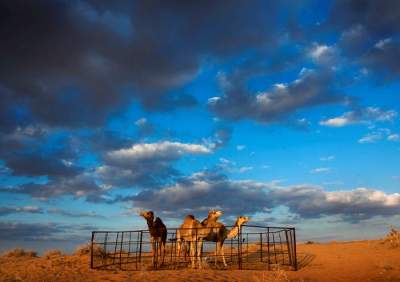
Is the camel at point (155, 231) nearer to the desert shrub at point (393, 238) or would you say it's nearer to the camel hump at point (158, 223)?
the camel hump at point (158, 223)

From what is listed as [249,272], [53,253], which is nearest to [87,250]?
[53,253]

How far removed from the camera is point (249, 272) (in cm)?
2242

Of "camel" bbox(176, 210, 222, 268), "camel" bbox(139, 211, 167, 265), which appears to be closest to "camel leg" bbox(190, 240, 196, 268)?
"camel" bbox(176, 210, 222, 268)

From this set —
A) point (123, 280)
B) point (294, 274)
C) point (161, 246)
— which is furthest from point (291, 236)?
point (123, 280)

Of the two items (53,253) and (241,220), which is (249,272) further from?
(53,253)

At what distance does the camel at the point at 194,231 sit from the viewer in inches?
995

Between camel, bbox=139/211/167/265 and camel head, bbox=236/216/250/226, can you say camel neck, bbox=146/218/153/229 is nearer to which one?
camel, bbox=139/211/167/265

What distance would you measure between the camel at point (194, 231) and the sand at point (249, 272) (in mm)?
2546

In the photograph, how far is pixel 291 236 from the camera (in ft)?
82.7

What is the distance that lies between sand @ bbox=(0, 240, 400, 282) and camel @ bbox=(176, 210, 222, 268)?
8.35 ft

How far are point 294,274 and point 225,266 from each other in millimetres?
4287

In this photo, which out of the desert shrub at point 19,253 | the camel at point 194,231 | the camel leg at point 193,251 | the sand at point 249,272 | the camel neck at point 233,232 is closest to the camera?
the sand at point 249,272

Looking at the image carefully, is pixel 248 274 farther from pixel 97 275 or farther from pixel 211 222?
pixel 97 275

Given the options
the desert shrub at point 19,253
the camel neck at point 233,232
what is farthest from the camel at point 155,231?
the desert shrub at point 19,253
